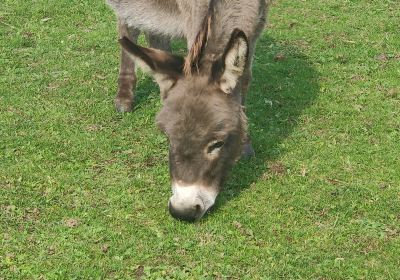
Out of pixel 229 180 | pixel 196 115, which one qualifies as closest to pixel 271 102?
pixel 229 180

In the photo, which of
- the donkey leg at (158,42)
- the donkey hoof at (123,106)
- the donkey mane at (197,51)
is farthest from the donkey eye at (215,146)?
the donkey leg at (158,42)

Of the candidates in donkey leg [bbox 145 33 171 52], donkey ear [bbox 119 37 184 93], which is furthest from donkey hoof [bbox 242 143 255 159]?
donkey leg [bbox 145 33 171 52]

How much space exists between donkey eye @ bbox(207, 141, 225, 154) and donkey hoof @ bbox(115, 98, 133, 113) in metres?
2.50

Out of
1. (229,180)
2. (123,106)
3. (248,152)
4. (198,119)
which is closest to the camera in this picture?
(198,119)

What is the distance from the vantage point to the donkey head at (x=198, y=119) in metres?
4.62

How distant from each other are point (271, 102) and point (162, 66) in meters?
2.67

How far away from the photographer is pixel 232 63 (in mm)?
4695

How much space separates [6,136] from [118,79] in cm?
159

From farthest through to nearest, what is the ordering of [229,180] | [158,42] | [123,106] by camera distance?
[158,42]
[123,106]
[229,180]

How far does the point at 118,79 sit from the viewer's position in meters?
7.41

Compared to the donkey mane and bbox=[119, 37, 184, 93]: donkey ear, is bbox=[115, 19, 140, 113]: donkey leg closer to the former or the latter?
bbox=[119, 37, 184, 93]: donkey ear

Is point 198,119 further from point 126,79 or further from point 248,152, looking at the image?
point 126,79

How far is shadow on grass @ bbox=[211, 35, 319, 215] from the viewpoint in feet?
18.9

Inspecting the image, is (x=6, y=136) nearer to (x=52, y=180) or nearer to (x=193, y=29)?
(x=52, y=180)
